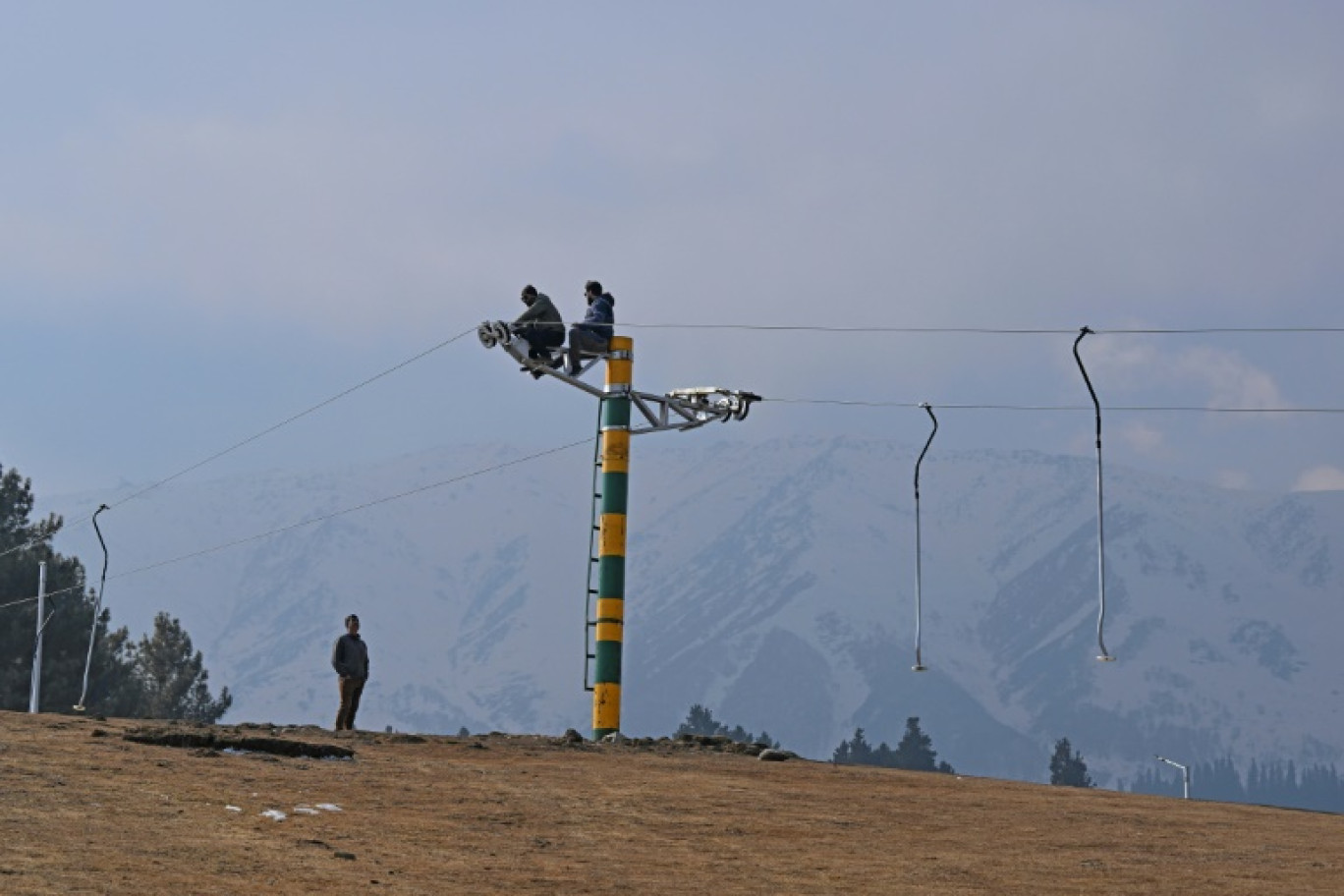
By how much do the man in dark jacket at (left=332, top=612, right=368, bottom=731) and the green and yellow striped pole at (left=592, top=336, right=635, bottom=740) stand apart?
13.2 feet

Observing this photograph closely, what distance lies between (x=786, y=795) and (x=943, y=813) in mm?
2161

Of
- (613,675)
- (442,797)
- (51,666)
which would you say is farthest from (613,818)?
(51,666)

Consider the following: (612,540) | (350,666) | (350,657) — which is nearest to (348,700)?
(350,666)

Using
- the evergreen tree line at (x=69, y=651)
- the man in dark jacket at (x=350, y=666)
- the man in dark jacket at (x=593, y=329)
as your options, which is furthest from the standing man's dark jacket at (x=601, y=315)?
the evergreen tree line at (x=69, y=651)

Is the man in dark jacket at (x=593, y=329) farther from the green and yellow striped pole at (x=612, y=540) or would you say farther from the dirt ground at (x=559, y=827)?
the dirt ground at (x=559, y=827)

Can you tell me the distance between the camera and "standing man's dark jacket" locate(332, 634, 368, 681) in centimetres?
3619

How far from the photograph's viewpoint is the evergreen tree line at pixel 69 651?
82.3 metres

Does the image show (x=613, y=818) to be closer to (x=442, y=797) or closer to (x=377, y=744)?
(x=442, y=797)

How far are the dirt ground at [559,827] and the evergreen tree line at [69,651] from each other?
155 ft

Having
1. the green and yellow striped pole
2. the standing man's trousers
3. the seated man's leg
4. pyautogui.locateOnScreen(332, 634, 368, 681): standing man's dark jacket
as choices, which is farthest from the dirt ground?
the seated man's leg

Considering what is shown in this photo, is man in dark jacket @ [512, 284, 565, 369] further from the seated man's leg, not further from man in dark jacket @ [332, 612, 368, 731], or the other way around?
man in dark jacket @ [332, 612, 368, 731]

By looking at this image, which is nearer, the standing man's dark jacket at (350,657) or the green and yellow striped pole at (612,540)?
the standing man's dark jacket at (350,657)

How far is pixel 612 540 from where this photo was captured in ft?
125

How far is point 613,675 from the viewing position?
38.1 metres
